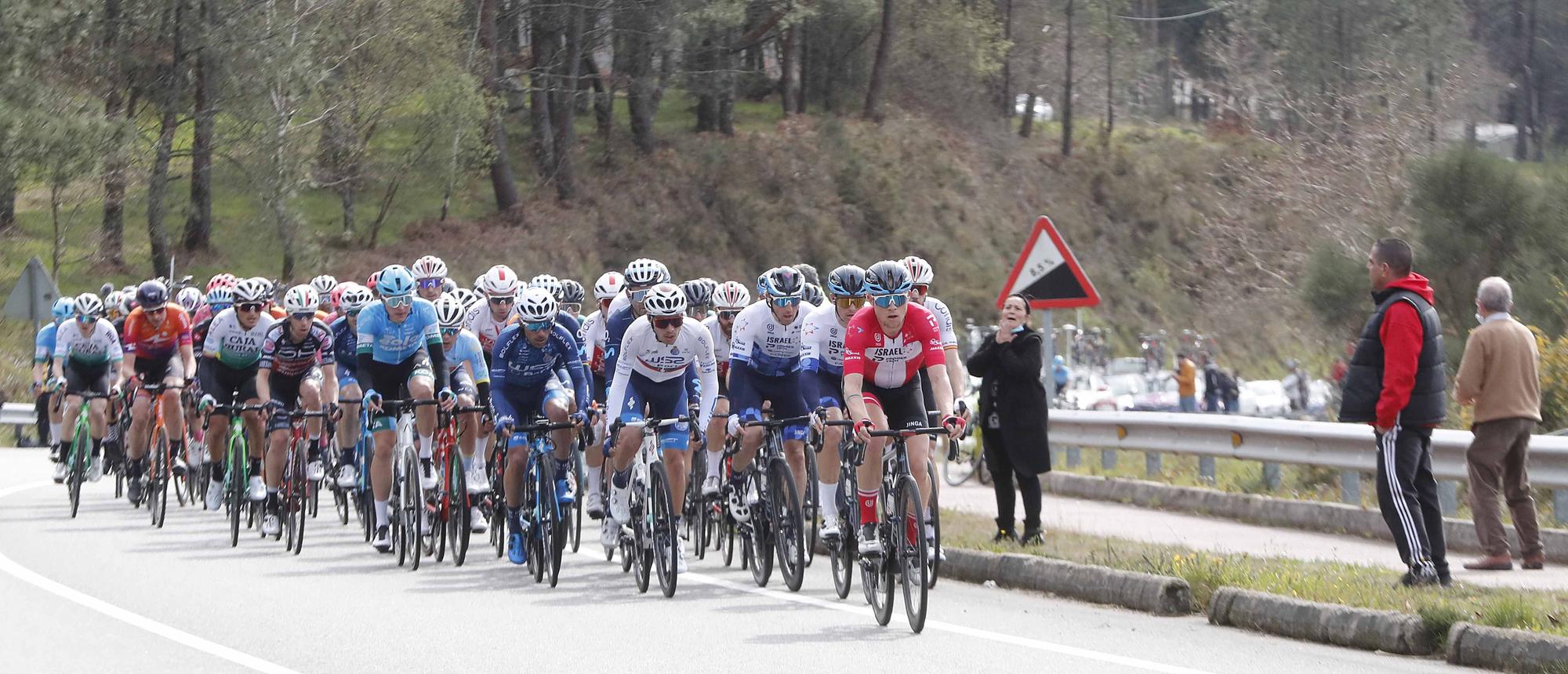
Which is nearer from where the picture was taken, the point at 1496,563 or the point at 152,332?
the point at 1496,563

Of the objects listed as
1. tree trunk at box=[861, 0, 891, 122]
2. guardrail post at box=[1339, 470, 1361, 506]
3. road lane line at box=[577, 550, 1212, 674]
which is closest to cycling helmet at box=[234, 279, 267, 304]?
road lane line at box=[577, 550, 1212, 674]

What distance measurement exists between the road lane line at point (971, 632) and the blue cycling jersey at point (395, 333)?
105 inches

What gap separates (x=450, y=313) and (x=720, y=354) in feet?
6.94

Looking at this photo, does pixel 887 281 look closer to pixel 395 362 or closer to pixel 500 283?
pixel 500 283

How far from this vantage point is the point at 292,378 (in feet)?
50.8

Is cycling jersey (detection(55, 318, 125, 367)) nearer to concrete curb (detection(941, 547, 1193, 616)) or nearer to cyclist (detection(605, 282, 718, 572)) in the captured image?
cyclist (detection(605, 282, 718, 572))

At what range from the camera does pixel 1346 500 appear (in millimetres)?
14820

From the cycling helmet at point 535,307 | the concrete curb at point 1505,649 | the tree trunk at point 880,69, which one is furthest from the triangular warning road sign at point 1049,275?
the tree trunk at point 880,69

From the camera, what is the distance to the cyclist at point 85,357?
18469 mm

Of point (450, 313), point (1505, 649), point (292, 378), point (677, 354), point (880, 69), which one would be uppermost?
point (880, 69)

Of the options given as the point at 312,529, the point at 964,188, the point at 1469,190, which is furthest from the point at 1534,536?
the point at 964,188

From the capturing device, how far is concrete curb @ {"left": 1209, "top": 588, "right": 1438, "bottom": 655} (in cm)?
894

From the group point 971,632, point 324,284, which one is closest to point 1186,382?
point 324,284

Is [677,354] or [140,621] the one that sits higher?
[677,354]
